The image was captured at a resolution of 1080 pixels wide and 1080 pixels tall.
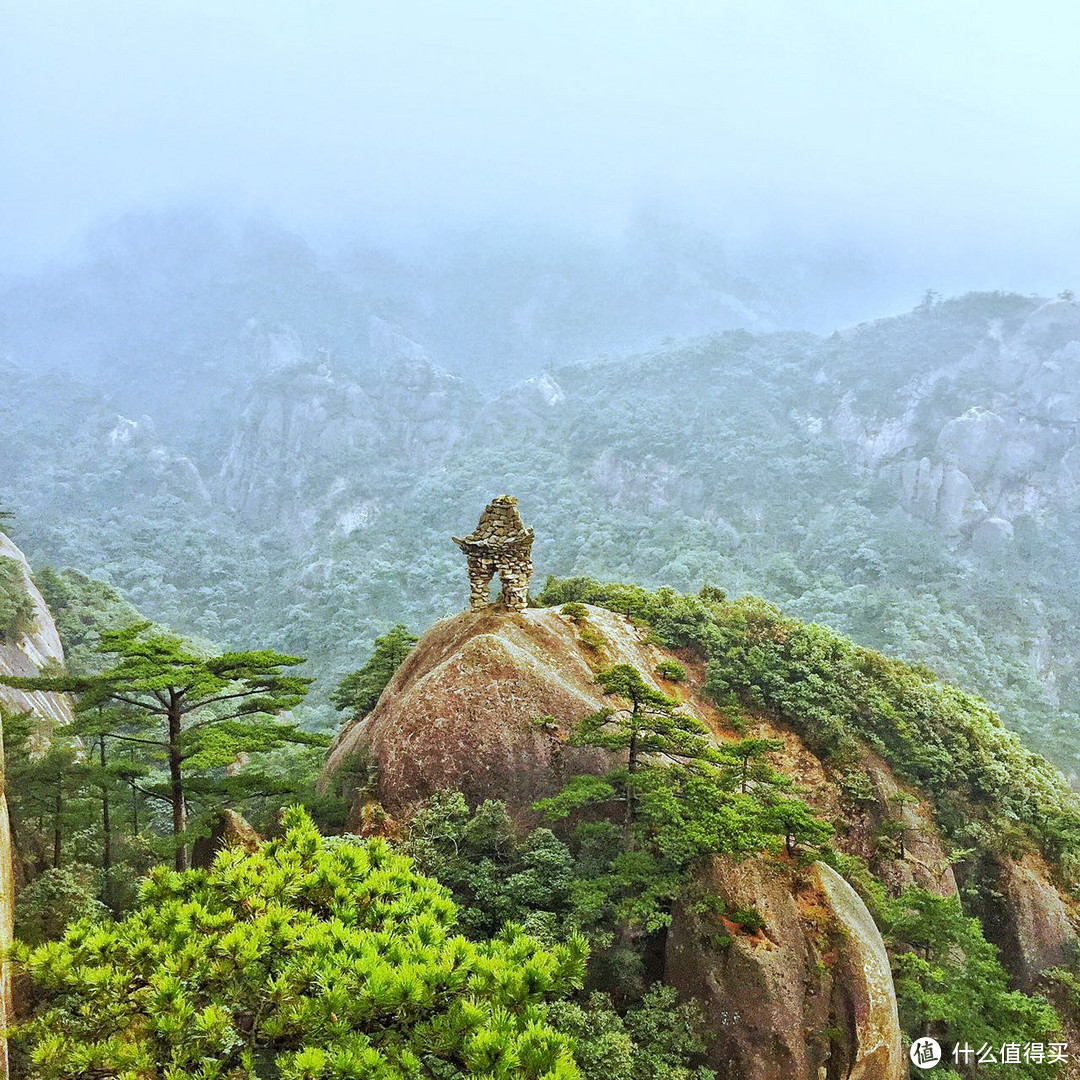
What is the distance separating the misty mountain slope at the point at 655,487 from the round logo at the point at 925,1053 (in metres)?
33.5

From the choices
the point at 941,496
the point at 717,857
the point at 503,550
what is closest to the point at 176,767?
the point at 503,550

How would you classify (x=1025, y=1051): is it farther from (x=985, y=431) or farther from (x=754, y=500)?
(x=985, y=431)

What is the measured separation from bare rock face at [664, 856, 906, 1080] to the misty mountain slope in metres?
35.4

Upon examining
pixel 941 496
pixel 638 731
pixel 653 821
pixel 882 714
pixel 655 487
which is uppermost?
pixel 655 487

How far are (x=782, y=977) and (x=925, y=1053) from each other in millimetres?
3426

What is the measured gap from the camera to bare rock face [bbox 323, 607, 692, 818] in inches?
444

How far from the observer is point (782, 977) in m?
8.83

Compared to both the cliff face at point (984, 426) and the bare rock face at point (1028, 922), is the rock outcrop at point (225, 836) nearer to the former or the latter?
the bare rock face at point (1028, 922)

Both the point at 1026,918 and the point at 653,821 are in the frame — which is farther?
the point at 1026,918

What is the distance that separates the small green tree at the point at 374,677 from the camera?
55.1ft

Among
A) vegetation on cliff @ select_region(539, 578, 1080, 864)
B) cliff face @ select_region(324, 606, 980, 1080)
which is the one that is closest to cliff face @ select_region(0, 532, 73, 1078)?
cliff face @ select_region(324, 606, 980, 1080)

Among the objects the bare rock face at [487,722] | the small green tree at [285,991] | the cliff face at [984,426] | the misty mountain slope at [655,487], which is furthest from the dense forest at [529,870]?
the cliff face at [984,426]

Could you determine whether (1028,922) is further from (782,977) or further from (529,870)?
(529,870)

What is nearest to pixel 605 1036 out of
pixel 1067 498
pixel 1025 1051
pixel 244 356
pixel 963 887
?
pixel 1025 1051
